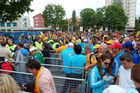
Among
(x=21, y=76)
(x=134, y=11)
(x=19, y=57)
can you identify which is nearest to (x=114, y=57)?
(x=21, y=76)

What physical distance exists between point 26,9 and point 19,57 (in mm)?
14913

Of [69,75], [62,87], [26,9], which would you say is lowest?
[62,87]

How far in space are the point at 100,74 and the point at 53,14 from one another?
6446 cm

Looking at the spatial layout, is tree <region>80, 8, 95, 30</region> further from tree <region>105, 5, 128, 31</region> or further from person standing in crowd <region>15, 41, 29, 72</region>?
person standing in crowd <region>15, 41, 29, 72</region>

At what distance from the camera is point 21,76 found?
13.8ft

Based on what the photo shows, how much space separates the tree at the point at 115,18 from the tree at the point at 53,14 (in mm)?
22344

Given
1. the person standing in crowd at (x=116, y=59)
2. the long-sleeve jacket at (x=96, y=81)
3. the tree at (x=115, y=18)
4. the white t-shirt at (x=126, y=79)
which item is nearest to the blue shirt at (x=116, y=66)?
the person standing in crowd at (x=116, y=59)

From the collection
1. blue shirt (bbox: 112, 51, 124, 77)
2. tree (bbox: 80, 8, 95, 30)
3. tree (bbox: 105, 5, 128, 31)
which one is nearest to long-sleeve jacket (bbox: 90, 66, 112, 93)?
blue shirt (bbox: 112, 51, 124, 77)

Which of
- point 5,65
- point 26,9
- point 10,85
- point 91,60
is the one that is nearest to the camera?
point 10,85

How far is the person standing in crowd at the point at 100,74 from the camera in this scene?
2737 millimetres

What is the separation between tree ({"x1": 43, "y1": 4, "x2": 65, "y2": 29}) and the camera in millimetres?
63625

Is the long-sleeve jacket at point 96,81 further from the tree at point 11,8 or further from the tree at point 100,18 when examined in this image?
the tree at point 100,18

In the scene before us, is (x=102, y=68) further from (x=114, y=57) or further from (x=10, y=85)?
(x=10, y=85)

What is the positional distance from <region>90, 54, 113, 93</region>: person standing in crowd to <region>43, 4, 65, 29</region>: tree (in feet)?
204
